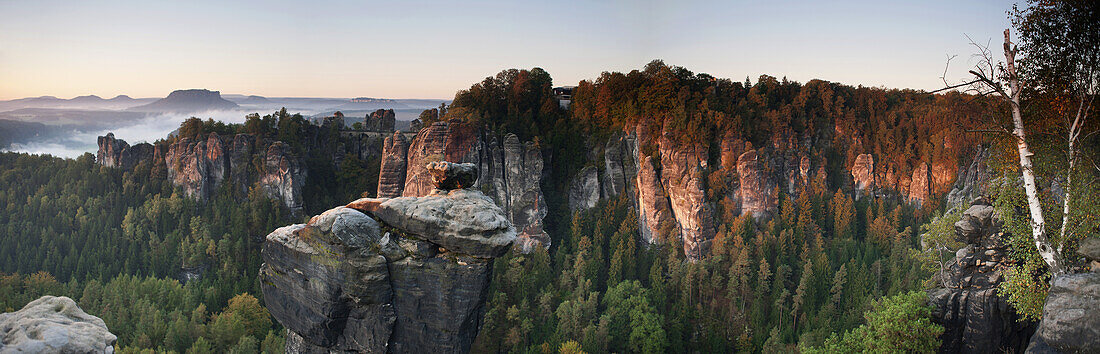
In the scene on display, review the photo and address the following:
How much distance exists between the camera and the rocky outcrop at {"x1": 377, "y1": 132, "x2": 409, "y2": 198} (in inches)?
1660

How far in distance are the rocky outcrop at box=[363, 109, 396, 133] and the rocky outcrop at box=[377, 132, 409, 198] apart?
821cm

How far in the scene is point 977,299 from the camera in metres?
15.5

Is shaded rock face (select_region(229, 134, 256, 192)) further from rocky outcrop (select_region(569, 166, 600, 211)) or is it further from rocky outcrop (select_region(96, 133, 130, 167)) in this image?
rocky outcrop (select_region(569, 166, 600, 211))

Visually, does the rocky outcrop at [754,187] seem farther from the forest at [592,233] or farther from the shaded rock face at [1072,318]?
the shaded rock face at [1072,318]

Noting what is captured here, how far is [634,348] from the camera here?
103ft

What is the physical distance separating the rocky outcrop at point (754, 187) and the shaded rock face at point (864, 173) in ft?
29.5

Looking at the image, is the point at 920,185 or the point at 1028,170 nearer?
the point at 1028,170

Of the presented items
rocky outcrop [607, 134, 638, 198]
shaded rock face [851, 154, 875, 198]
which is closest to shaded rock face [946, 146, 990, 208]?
shaded rock face [851, 154, 875, 198]

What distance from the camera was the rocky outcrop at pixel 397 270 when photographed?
10875 mm

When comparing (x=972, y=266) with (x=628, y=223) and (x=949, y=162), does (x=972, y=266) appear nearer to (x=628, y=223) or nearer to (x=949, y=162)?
(x=628, y=223)

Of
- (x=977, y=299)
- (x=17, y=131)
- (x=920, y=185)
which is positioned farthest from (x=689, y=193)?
(x=17, y=131)

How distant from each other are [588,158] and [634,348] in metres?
19.6

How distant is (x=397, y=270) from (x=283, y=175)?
124 feet

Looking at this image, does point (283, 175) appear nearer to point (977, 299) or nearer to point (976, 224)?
point (976, 224)
